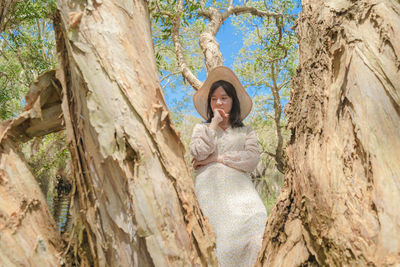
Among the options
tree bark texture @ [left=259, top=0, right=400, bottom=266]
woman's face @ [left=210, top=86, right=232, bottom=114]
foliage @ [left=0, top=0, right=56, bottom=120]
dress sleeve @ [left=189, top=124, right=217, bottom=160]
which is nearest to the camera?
tree bark texture @ [left=259, top=0, right=400, bottom=266]

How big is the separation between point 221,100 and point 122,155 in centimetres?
248

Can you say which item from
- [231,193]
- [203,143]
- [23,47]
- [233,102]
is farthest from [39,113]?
[23,47]

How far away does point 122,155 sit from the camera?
103 centimetres

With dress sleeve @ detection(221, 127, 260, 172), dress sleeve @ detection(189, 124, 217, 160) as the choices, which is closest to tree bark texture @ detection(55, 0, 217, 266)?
dress sleeve @ detection(189, 124, 217, 160)

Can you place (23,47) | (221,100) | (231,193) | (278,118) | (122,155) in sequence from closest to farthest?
(122,155) < (231,193) < (221,100) < (278,118) < (23,47)

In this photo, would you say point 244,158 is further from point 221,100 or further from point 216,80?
point 216,80

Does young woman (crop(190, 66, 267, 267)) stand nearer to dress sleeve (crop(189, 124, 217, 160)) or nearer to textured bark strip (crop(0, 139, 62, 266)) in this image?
dress sleeve (crop(189, 124, 217, 160))

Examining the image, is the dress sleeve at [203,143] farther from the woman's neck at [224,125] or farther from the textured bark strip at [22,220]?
the textured bark strip at [22,220]

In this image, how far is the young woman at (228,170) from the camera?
2.71 metres

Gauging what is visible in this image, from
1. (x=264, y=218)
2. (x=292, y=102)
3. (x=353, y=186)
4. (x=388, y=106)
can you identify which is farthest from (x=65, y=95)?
(x=264, y=218)

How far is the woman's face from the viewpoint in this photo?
3422 mm

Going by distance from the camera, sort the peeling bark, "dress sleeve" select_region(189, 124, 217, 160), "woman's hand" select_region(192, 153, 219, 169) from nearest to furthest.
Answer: the peeling bark, "dress sleeve" select_region(189, 124, 217, 160), "woman's hand" select_region(192, 153, 219, 169)

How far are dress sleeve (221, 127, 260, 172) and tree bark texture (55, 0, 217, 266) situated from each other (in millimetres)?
1960

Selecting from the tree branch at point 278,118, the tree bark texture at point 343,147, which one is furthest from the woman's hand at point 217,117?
the tree branch at point 278,118
